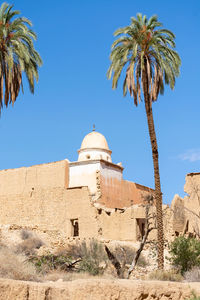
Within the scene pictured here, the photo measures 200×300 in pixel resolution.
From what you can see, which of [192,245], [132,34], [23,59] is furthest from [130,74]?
[192,245]

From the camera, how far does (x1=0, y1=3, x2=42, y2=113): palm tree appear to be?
1861 centimetres

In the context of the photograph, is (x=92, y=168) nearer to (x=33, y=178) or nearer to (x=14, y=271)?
(x=33, y=178)

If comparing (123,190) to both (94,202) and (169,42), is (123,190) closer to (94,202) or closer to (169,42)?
(94,202)

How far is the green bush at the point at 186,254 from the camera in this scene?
1808 centimetres

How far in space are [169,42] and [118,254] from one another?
10701 millimetres

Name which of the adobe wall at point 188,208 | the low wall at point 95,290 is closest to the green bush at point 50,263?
the adobe wall at point 188,208

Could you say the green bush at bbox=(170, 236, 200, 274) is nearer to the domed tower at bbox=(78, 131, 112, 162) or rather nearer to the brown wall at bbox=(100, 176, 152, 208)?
the brown wall at bbox=(100, 176, 152, 208)

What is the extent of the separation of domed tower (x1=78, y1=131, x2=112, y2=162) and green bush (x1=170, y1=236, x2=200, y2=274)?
41.2 ft

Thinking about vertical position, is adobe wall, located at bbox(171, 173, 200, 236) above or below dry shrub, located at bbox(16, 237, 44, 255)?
above

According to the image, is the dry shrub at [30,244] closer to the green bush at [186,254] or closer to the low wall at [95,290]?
the green bush at [186,254]

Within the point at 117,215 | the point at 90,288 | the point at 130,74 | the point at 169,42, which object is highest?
the point at 169,42

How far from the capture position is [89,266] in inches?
621

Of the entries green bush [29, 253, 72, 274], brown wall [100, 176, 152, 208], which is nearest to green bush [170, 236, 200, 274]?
green bush [29, 253, 72, 274]

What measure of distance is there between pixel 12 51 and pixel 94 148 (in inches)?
527
